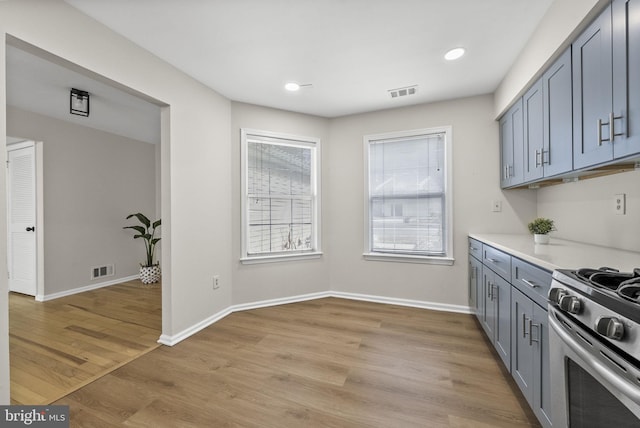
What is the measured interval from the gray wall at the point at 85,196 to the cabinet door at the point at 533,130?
5735mm

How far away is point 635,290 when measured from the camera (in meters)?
0.80

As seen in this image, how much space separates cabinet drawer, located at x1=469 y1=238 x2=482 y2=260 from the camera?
2.56 meters

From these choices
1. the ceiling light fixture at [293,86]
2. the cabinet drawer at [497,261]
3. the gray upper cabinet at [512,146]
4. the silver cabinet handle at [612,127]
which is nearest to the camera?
the silver cabinet handle at [612,127]

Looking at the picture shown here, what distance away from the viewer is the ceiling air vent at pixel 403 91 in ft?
9.32

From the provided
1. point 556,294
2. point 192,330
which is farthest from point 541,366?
point 192,330

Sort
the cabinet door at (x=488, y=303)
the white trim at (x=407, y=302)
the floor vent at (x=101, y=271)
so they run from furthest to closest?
1. the floor vent at (x=101, y=271)
2. the white trim at (x=407, y=302)
3. the cabinet door at (x=488, y=303)

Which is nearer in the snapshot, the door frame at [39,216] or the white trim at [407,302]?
the white trim at [407,302]

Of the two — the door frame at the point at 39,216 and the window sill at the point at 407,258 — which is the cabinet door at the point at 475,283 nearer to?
the window sill at the point at 407,258

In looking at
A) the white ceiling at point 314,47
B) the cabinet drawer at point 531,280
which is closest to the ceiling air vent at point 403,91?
the white ceiling at point 314,47

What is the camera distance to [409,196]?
334 cm

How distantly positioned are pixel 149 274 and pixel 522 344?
5.11m

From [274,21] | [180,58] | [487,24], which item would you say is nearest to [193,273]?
[180,58]

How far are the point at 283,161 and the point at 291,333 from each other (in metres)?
2.10

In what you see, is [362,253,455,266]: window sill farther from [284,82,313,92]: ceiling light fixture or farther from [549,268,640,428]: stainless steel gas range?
[284,82,313,92]: ceiling light fixture
